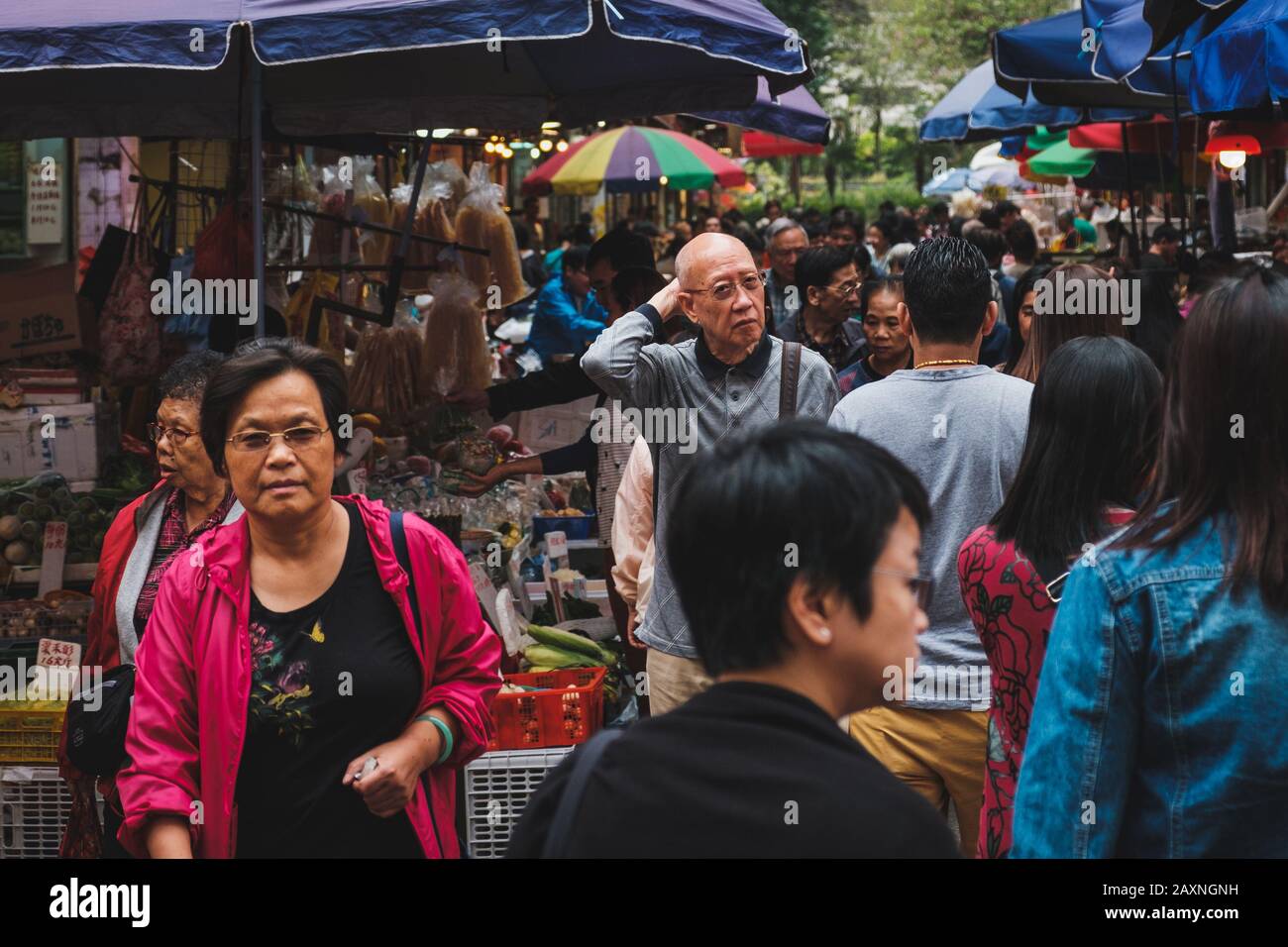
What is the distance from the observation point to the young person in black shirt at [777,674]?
69.8 inches

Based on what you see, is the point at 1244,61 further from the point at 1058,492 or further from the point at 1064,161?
the point at 1064,161

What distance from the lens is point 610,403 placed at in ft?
22.1

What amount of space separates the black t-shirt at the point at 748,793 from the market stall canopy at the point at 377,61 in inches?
157

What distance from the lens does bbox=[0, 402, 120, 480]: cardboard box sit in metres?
7.21

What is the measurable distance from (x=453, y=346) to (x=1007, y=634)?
572 centimetres

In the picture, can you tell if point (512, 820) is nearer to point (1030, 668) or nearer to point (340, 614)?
point (340, 614)

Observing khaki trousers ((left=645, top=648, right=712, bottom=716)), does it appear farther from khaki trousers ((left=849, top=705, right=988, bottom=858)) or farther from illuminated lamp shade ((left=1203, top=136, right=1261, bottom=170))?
illuminated lamp shade ((left=1203, top=136, right=1261, bottom=170))

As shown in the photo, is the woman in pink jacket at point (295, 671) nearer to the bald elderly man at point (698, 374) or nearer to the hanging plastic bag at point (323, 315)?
the bald elderly man at point (698, 374)

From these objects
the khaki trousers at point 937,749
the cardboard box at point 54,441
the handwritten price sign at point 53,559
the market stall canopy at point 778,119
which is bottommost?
the khaki trousers at point 937,749

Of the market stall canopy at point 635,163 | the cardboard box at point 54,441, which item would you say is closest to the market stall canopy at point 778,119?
the cardboard box at point 54,441

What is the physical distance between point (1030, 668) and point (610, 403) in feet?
12.6

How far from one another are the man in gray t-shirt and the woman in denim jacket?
53.2 inches

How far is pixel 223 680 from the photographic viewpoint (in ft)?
10.3

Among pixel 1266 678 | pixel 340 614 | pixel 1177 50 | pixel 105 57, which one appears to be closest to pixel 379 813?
pixel 340 614
